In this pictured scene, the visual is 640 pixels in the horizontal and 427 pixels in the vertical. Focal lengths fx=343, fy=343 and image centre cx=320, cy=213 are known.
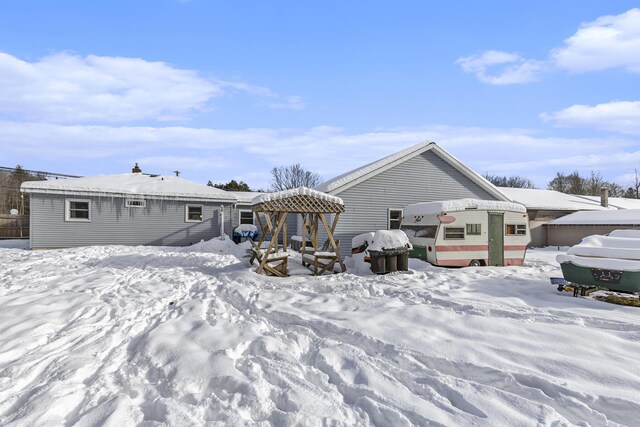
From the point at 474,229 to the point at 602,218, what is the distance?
1577 cm

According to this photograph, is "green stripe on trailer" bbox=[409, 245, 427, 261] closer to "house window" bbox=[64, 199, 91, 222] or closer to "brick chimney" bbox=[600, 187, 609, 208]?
"house window" bbox=[64, 199, 91, 222]

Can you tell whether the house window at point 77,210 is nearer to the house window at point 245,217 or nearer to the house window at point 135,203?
the house window at point 135,203

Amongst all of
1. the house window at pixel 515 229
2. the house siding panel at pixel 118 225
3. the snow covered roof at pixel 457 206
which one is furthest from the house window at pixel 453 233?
the house siding panel at pixel 118 225

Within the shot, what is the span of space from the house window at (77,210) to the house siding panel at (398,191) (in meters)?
13.5

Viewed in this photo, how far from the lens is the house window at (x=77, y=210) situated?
17.7 m

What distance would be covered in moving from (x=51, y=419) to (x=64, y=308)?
13.6 ft

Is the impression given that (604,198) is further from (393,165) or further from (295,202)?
(295,202)

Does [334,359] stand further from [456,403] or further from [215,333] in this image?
[215,333]

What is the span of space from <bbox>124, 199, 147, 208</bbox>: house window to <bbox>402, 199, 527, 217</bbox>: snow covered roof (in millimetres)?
14450

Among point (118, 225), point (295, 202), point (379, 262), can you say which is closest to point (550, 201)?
point (379, 262)

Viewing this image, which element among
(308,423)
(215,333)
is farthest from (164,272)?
(308,423)

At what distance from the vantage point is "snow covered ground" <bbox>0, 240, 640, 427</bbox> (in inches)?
122

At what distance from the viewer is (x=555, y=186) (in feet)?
194

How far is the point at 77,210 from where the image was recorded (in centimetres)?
1795
